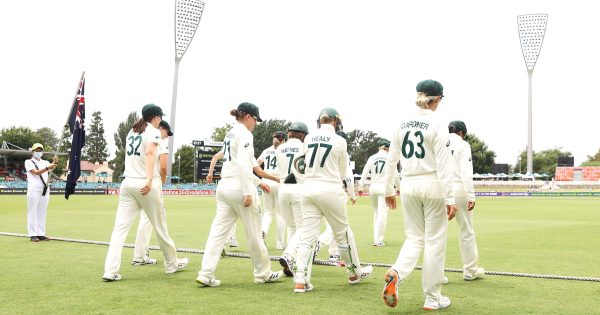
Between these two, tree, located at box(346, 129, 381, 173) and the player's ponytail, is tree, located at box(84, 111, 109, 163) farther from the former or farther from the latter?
the player's ponytail

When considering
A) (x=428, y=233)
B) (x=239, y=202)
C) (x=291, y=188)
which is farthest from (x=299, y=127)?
(x=428, y=233)

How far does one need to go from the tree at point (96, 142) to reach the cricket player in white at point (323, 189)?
372 feet

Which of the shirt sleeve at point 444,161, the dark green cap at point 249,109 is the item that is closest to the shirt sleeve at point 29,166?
the dark green cap at point 249,109

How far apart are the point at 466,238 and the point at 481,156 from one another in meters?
102

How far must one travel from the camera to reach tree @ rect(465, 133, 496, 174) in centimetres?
10506

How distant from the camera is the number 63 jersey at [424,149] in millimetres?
6059

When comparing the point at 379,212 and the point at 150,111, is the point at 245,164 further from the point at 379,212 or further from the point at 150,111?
the point at 379,212

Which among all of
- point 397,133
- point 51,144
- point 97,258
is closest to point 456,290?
point 397,133

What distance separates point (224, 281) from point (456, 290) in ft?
9.94

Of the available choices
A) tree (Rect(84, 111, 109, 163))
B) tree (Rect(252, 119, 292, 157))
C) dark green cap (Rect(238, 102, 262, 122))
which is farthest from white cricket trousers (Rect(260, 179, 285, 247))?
tree (Rect(84, 111, 109, 163))

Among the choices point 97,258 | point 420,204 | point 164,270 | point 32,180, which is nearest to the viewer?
point 420,204

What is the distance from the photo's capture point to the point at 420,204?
20.6 ft

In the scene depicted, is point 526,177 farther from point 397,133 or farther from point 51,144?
point 51,144

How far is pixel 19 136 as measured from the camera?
301 ft
